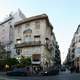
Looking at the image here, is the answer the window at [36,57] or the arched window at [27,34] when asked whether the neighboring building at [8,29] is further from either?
the window at [36,57]

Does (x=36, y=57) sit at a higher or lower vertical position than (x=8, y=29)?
lower

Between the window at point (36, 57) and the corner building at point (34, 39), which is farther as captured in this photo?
the corner building at point (34, 39)

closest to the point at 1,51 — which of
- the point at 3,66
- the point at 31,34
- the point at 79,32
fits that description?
the point at 3,66

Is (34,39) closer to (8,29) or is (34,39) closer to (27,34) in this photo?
(27,34)

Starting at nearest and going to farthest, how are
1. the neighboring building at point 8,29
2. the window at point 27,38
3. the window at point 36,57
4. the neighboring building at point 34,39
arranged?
the window at point 36,57, the neighboring building at point 34,39, the window at point 27,38, the neighboring building at point 8,29

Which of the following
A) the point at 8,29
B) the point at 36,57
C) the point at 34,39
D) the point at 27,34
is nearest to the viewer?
the point at 36,57

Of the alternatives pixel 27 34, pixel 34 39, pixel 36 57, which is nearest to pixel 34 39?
pixel 34 39

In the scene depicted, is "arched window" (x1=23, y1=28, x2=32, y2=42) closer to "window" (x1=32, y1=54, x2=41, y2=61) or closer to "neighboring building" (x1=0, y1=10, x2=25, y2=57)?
"window" (x1=32, y1=54, x2=41, y2=61)

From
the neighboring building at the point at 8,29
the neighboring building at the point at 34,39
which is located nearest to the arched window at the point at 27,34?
the neighboring building at the point at 34,39

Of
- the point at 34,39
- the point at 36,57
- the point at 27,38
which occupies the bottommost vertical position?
the point at 36,57

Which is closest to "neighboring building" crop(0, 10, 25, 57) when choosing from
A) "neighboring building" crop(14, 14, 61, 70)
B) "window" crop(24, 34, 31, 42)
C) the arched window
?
"neighboring building" crop(14, 14, 61, 70)

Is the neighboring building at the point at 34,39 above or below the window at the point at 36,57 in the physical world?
above

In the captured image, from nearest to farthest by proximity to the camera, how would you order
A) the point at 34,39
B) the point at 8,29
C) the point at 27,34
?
the point at 34,39, the point at 27,34, the point at 8,29

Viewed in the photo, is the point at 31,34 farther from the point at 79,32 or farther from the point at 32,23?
the point at 79,32
